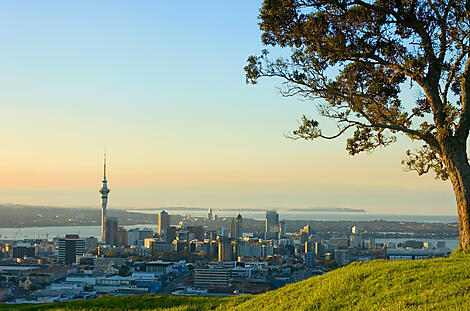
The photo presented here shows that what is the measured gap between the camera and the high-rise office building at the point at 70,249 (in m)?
68.7

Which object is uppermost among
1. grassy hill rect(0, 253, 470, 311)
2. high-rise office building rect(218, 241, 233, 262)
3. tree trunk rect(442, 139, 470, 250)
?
tree trunk rect(442, 139, 470, 250)

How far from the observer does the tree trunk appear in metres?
9.30

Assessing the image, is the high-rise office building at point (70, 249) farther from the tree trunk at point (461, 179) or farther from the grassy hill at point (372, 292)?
the tree trunk at point (461, 179)

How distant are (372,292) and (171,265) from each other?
4552cm

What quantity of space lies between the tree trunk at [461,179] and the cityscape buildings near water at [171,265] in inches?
552

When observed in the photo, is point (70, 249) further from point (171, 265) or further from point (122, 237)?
point (122, 237)

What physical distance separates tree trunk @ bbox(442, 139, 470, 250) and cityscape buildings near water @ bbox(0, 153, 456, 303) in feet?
46.0

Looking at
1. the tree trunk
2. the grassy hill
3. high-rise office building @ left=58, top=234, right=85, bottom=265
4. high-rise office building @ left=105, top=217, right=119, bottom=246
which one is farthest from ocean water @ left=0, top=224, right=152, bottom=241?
the tree trunk

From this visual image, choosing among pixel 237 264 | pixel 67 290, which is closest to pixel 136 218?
pixel 237 264

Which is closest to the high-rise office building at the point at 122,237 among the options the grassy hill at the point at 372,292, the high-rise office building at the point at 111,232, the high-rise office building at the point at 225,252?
the high-rise office building at the point at 111,232

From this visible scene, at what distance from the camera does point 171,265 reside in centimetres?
5138

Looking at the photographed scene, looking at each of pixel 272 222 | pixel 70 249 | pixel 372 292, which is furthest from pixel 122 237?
pixel 372 292

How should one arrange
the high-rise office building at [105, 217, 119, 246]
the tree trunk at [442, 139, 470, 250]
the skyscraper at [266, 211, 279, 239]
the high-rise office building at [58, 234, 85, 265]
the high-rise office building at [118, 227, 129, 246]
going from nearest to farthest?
the tree trunk at [442, 139, 470, 250]
the high-rise office building at [58, 234, 85, 265]
the high-rise office building at [118, 227, 129, 246]
the high-rise office building at [105, 217, 119, 246]
the skyscraper at [266, 211, 279, 239]

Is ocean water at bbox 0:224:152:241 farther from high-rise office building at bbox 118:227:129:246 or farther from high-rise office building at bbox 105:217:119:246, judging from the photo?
high-rise office building at bbox 118:227:129:246
